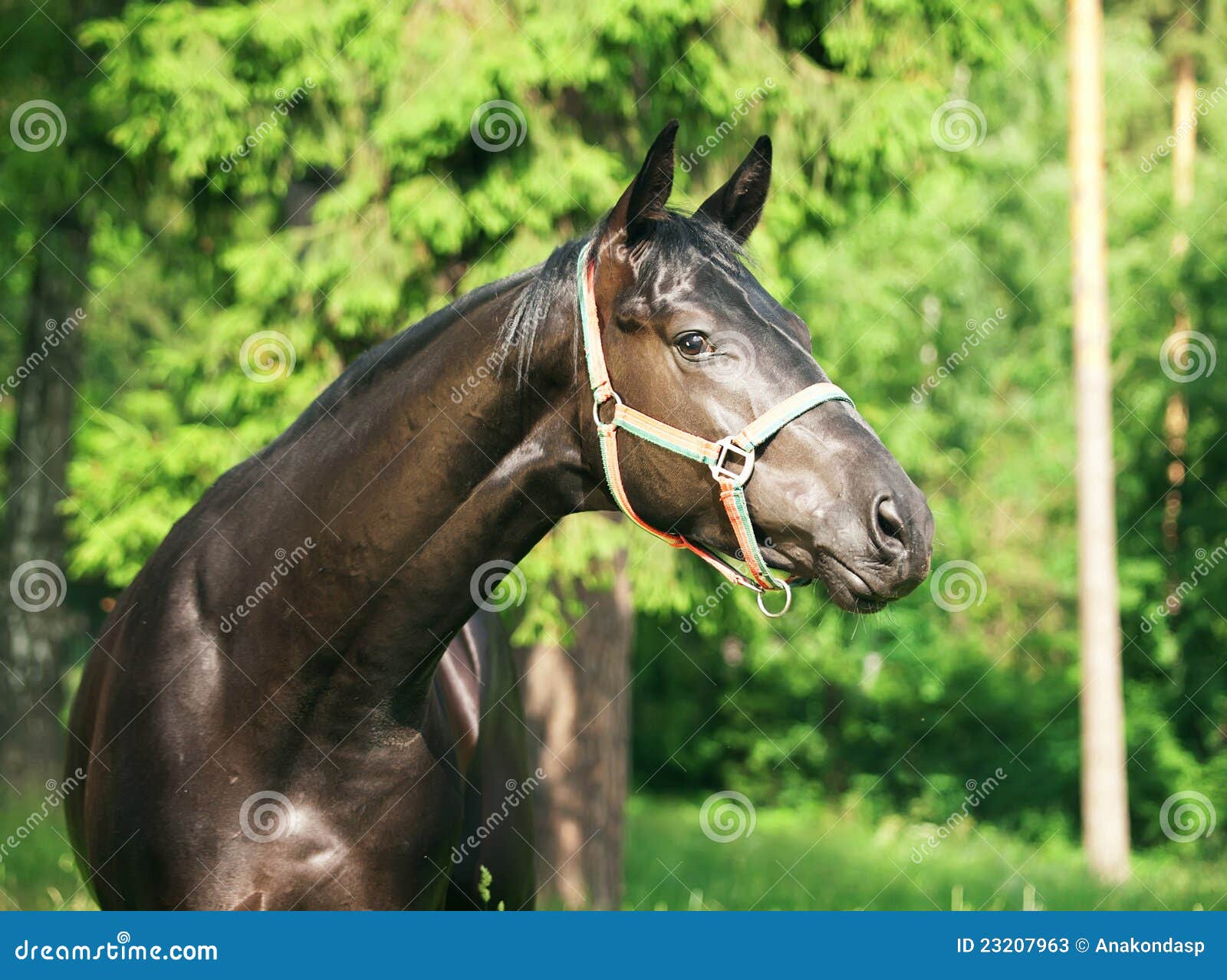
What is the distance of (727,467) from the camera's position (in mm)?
2340

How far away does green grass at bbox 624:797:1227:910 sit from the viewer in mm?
7680

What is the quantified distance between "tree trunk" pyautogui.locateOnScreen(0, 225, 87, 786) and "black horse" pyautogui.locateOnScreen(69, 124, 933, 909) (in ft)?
28.3

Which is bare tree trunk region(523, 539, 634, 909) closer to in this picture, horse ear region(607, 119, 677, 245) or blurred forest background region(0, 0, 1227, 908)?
blurred forest background region(0, 0, 1227, 908)

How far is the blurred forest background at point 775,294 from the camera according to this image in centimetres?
627

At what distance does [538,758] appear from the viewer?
743 cm

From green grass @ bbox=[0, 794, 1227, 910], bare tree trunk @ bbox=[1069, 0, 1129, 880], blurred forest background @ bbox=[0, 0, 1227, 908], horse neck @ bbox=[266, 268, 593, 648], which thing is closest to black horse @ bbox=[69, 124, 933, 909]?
horse neck @ bbox=[266, 268, 593, 648]

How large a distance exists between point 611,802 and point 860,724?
1069 centimetres

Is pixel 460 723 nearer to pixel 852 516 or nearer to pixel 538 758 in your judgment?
pixel 852 516

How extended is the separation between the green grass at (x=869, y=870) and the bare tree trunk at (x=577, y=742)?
1.64 ft

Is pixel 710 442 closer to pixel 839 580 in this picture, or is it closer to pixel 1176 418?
pixel 839 580

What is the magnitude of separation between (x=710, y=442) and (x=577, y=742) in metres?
5.38

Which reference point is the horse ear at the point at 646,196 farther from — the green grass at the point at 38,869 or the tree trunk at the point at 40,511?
the tree trunk at the point at 40,511

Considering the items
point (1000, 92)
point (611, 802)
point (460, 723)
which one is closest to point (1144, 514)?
point (1000, 92)

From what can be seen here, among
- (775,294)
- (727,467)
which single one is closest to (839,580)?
(727,467)
